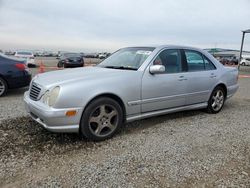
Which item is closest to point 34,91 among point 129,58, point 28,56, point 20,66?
point 129,58

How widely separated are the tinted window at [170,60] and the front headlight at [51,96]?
186cm

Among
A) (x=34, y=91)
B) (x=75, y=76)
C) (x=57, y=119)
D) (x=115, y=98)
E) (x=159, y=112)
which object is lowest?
(x=159, y=112)

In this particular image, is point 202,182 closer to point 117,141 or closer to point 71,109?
point 117,141

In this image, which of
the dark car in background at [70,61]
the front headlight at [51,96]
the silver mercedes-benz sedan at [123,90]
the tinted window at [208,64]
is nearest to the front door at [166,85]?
the silver mercedes-benz sedan at [123,90]

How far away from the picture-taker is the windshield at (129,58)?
181 inches

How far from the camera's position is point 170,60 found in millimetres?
4914

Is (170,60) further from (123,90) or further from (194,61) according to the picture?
(123,90)

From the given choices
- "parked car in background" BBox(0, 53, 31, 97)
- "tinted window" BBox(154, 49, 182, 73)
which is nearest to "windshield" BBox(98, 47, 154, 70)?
"tinted window" BBox(154, 49, 182, 73)

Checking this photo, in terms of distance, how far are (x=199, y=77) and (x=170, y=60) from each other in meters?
0.81

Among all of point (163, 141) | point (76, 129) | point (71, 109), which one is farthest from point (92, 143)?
point (163, 141)

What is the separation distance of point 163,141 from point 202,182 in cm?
119

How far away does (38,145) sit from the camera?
3.73 meters

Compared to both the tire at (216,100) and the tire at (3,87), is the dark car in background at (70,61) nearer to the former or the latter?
the tire at (3,87)

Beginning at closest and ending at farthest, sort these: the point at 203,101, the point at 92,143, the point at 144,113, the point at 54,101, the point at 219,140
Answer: the point at 54,101 < the point at 92,143 < the point at 219,140 < the point at 144,113 < the point at 203,101
